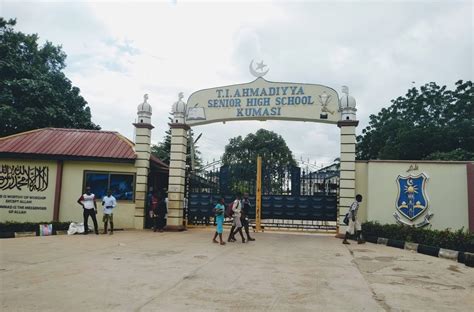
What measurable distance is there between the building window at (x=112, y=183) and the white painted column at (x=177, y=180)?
1.46 m

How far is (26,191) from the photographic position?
13.9 m

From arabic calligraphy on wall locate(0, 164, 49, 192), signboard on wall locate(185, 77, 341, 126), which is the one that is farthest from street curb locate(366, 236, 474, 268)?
arabic calligraphy on wall locate(0, 164, 49, 192)

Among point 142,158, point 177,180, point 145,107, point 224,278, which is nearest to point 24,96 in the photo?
point 145,107

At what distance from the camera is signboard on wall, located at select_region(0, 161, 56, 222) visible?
13883 mm

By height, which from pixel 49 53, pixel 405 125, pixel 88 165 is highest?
pixel 49 53

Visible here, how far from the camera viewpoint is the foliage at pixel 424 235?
9.28m

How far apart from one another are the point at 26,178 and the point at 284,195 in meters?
9.33

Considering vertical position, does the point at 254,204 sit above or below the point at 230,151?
below

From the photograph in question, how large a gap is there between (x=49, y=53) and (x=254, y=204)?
2202 cm

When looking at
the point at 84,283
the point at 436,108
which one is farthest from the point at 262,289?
the point at 436,108

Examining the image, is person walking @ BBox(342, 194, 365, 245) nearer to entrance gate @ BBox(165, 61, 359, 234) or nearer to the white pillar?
entrance gate @ BBox(165, 61, 359, 234)

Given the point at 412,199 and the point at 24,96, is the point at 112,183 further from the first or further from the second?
the point at 24,96

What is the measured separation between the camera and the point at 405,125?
31062 mm

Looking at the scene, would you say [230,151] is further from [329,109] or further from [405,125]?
[329,109]
